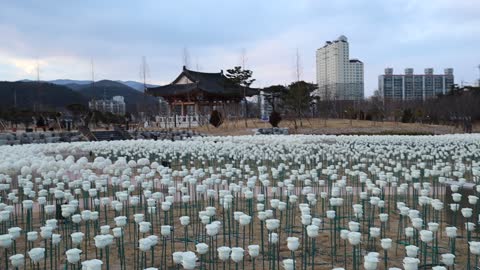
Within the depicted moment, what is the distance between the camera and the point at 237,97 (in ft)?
150

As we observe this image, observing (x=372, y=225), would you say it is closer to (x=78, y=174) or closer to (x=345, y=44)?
(x=78, y=174)

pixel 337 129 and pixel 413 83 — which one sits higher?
pixel 413 83

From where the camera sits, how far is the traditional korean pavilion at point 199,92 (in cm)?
4331

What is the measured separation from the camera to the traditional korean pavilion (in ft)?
142

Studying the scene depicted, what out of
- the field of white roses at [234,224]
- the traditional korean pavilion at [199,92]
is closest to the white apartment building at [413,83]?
the traditional korean pavilion at [199,92]

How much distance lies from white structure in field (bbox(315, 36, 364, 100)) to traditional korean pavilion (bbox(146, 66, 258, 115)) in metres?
35.3

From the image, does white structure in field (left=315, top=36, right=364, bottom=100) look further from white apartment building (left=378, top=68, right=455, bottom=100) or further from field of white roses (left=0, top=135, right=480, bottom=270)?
field of white roses (left=0, top=135, right=480, bottom=270)

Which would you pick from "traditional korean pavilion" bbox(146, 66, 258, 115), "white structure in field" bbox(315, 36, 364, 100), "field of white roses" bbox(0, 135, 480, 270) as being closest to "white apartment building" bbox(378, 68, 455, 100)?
"white structure in field" bbox(315, 36, 364, 100)

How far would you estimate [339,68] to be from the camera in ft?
267

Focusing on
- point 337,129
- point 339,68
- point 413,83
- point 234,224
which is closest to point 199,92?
point 337,129

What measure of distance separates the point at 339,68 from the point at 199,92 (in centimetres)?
4408

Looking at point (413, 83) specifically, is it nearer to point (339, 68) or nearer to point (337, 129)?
point (339, 68)

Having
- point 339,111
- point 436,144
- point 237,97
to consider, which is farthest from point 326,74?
point 436,144

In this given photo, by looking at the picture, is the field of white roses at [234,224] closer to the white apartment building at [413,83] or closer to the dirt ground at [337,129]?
the dirt ground at [337,129]
